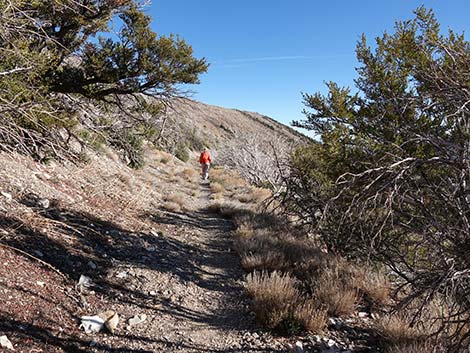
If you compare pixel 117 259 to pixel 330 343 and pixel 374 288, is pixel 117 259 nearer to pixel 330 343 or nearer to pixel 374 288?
pixel 330 343

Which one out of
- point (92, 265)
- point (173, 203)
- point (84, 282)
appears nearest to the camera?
point (84, 282)

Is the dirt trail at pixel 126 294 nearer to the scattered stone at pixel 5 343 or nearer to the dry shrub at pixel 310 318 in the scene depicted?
the scattered stone at pixel 5 343

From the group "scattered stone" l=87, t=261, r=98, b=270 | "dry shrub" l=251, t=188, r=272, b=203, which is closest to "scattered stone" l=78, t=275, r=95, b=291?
"scattered stone" l=87, t=261, r=98, b=270

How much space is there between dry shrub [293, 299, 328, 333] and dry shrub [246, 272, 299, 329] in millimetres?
146

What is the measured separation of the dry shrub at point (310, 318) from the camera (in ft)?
13.4

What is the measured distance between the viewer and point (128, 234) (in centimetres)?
730

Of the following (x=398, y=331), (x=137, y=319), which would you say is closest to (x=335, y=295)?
(x=398, y=331)

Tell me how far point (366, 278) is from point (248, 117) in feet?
350

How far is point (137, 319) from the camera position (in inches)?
170

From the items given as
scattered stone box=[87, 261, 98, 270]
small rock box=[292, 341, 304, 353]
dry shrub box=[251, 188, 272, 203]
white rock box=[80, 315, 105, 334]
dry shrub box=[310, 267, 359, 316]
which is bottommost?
white rock box=[80, 315, 105, 334]

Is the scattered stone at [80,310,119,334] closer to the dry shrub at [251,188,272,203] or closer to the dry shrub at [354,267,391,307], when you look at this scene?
the dry shrub at [354,267,391,307]

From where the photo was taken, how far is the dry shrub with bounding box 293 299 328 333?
13.4 feet

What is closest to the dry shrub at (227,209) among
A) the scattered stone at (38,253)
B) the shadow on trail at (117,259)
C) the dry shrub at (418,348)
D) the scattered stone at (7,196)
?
the shadow on trail at (117,259)

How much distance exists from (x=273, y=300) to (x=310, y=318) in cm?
56
